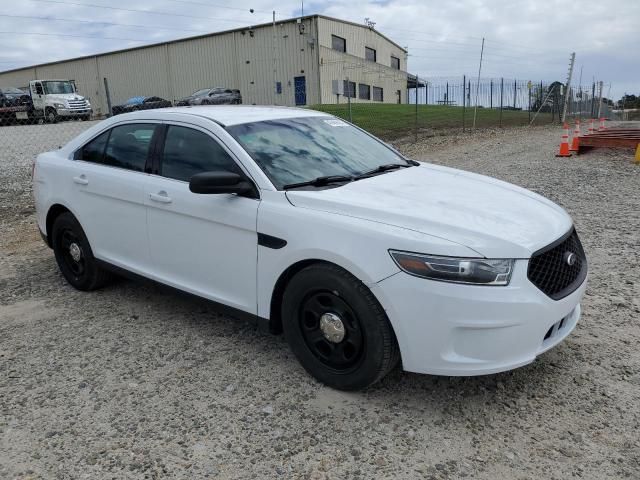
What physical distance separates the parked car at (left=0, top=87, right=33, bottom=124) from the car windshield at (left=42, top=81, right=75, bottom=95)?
1191 mm

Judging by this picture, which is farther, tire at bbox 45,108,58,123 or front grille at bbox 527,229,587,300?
tire at bbox 45,108,58,123

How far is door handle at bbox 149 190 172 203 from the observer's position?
3702 mm

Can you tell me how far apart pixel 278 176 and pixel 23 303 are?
2.82 metres

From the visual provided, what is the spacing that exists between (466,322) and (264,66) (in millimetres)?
41443

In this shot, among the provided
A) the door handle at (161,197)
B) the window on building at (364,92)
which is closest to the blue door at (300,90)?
the window on building at (364,92)

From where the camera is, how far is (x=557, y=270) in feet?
9.43

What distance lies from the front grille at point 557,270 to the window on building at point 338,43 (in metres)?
41.0

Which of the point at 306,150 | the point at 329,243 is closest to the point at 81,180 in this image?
the point at 306,150

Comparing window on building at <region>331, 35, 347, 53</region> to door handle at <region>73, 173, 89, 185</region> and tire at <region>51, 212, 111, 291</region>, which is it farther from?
door handle at <region>73, 173, 89, 185</region>

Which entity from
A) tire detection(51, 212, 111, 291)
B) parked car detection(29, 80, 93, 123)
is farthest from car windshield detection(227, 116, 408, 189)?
parked car detection(29, 80, 93, 123)

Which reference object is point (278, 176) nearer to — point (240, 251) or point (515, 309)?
point (240, 251)

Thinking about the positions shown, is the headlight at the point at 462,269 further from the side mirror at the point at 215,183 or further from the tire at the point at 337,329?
the side mirror at the point at 215,183

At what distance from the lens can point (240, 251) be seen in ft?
10.9

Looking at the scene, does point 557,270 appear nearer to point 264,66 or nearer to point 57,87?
point 57,87
